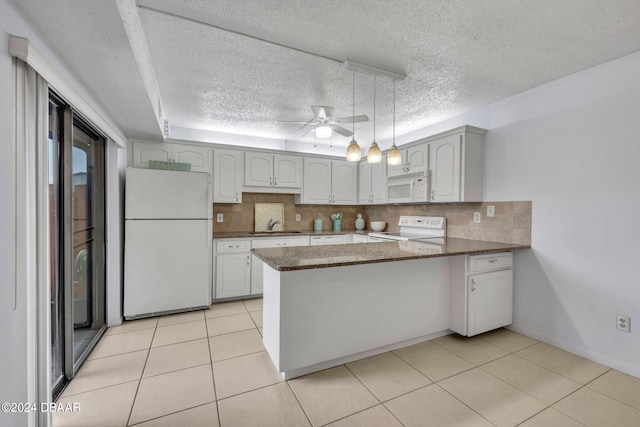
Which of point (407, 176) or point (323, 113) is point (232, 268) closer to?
point (323, 113)

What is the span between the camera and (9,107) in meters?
1.12

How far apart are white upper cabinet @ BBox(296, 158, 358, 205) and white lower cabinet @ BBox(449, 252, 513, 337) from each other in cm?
236

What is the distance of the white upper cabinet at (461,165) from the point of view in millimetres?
2910

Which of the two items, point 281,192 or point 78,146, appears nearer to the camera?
point 78,146

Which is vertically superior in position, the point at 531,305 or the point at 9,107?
the point at 9,107

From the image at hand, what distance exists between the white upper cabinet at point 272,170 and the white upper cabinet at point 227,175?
110 mm

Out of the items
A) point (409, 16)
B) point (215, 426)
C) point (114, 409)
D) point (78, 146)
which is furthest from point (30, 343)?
point (409, 16)

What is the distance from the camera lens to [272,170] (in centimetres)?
405

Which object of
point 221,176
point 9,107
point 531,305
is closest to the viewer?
point 9,107

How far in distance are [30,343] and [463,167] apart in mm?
3448

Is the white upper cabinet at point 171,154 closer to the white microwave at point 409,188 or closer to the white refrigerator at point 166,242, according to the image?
the white refrigerator at point 166,242

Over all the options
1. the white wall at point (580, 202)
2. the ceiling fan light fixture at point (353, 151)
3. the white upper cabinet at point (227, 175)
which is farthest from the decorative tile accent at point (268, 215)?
the white wall at point (580, 202)

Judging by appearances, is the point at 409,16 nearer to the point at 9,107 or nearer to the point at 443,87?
the point at 443,87

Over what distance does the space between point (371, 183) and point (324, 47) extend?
8.70ft
